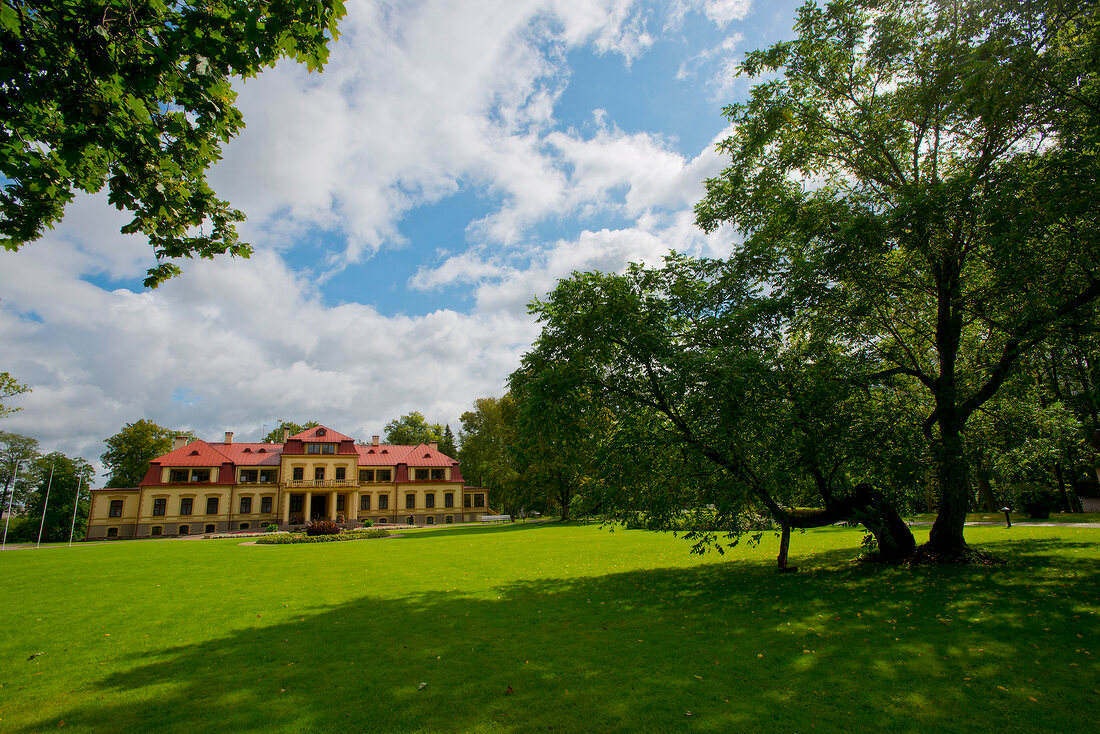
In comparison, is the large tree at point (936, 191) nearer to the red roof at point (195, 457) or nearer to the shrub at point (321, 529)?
the shrub at point (321, 529)

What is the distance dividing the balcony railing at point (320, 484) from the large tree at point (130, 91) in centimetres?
5162

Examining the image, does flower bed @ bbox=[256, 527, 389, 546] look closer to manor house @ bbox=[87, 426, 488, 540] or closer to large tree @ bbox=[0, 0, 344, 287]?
manor house @ bbox=[87, 426, 488, 540]

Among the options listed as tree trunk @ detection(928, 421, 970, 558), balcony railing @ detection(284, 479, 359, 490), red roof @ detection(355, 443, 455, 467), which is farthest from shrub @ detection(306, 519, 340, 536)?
tree trunk @ detection(928, 421, 970, 558)

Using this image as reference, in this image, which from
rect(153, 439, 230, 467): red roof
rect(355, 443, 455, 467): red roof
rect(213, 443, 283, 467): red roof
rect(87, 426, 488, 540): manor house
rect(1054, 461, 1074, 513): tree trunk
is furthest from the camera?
rect(355, 443, 455, 467): red roof

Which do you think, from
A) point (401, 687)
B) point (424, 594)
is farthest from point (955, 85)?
point (424, 594)

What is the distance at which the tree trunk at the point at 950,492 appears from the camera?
11.1 metres

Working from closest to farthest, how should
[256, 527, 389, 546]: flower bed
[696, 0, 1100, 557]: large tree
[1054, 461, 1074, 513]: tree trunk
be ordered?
[696, 0, 1100, 557]: large tree < [256, 527, 389, 546]: flower bed < [1054, 461, 1074, 513]: tree trunk

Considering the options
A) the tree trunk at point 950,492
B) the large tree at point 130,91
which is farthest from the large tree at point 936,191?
the large tree at point 130,91

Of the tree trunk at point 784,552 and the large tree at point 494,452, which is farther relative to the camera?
the large tree at point 494,452

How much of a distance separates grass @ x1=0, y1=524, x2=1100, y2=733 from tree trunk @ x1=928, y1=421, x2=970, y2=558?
148 centimetres

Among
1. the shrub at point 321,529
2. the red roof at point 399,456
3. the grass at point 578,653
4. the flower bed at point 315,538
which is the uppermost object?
the red roof at point 399,456

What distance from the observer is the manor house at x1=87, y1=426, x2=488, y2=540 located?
48.5 meters

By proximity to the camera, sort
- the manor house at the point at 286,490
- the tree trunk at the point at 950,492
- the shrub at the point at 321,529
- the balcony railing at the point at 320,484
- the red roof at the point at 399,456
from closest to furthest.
Answer: the tree trunk at the point at 950,492 < the shrub at the point at 321,529 < the manor house at the point at 286,490 < the balcony railing at the point at 320,484 < the red roof at the point at 399,456

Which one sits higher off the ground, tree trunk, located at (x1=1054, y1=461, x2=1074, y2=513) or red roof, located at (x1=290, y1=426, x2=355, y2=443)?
red roof, located at (x1=290, y1=426, x2=355, y2=443)
